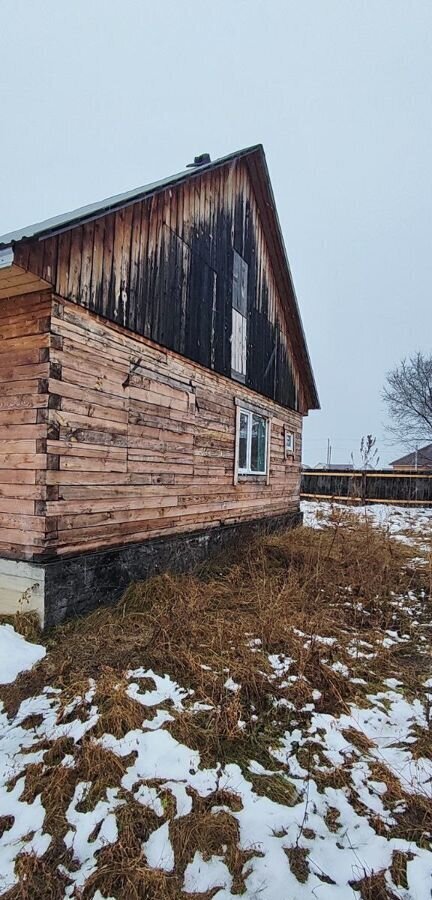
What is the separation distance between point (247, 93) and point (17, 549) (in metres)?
127

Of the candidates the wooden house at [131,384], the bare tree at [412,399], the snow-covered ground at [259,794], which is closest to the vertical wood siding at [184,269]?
the wooden house at [131,384]

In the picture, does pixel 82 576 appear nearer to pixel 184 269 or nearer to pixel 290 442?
pixel 184 269

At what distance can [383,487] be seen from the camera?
1792cm

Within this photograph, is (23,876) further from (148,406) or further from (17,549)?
(148,406)

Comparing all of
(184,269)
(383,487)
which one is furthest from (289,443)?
(383,487)

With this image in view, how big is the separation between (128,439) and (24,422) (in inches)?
52.0

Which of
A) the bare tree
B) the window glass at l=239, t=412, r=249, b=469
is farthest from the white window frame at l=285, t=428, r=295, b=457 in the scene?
the bare tree

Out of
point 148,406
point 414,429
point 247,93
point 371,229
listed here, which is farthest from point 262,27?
point 148,406

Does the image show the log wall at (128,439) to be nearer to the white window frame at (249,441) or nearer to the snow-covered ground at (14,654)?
the white window frame at (249,441)

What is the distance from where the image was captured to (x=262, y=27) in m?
73.0

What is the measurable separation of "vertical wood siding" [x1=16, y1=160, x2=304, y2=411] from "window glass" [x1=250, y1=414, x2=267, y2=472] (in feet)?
2.19

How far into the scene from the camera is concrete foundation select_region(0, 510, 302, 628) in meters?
4.23

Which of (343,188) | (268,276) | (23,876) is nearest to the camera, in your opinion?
(23,876)

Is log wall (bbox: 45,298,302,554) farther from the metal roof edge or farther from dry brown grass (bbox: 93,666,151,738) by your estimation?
dry brown grass (bbox: 93,666,151,738)
